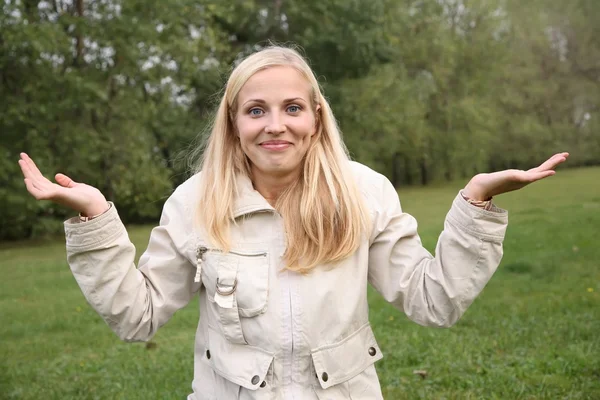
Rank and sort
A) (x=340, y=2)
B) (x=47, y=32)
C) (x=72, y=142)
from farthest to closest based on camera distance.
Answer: (x=340, y=2) < (x=72, y=142) < (x=47, y=32)

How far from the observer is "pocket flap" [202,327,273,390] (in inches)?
88.9

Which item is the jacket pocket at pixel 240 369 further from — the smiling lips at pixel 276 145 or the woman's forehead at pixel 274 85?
the woman's forehead at pixel 274 85

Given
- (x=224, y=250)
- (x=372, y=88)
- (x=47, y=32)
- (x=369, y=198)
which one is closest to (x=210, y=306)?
(x=224, y=250)

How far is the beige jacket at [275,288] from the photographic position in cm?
226

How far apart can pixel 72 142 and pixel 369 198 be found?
606 inches

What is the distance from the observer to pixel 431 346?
517 centimetres

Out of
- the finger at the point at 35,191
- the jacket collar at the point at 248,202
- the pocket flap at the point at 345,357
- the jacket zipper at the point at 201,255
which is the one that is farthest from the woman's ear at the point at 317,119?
the finger at the point at 35,191

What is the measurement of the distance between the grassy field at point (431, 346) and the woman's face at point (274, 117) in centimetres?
233

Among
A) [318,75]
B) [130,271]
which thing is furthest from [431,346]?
[318,75]

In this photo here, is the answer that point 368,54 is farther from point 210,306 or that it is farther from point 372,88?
point 210,306

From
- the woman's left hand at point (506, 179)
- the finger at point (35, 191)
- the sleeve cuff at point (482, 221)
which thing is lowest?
the sleeve cuff at point (482, 221)

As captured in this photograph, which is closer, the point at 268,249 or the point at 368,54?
the point at 268,249

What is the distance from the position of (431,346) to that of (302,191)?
3.05m

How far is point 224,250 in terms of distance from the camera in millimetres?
2363
